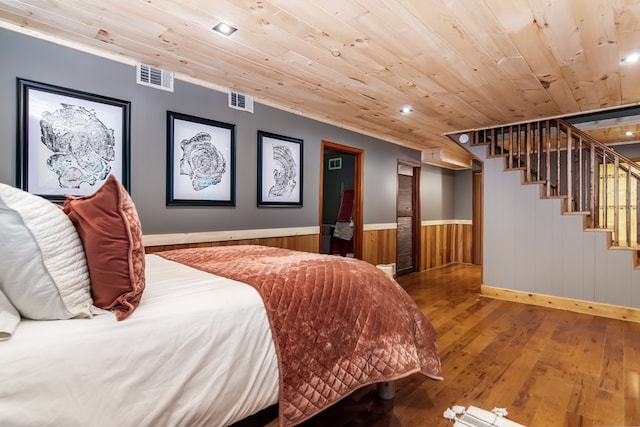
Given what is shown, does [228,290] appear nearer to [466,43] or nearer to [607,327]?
[466,43]

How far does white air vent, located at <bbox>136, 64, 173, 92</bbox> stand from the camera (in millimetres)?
2574

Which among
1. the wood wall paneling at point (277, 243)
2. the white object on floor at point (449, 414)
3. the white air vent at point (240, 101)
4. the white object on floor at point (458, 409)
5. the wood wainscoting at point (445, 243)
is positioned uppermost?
the white air vent at point (240, 101)

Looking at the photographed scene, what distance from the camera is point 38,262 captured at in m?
0.97

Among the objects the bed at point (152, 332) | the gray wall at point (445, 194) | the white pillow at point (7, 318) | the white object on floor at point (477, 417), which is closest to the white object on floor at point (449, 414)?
the white object on floor at point (477, 417)

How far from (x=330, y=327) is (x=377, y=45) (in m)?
1.82

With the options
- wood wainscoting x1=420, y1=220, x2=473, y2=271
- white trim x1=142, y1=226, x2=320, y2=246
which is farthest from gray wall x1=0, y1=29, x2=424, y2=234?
wood wainscoting x1=420, y1=220, x2=473, y2=271

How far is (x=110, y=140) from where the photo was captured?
8.02ft

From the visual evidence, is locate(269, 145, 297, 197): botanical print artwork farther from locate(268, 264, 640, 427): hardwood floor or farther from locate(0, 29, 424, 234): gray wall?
locate(268, 264, 640, 427): hardwood floor

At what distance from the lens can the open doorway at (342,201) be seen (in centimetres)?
465

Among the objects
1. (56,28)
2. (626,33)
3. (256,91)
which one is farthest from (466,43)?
(56,28)

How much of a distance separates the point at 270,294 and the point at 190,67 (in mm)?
2098

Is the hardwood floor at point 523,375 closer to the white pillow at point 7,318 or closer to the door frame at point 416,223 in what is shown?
the white pillow at point 7,318

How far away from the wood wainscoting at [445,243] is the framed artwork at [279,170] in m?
3.20

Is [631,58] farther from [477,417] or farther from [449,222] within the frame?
[449,222]
